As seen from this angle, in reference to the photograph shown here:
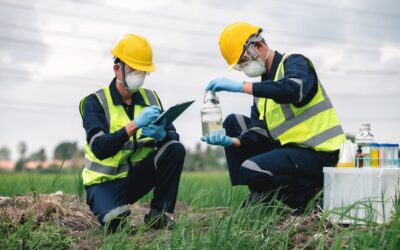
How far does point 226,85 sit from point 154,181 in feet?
3.42

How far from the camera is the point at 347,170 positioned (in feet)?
18.6

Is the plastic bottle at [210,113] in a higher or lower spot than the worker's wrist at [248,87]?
lower

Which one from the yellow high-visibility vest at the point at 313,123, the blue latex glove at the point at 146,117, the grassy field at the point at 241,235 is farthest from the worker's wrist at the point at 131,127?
the yellow high-visibility vest at the point at 313,123

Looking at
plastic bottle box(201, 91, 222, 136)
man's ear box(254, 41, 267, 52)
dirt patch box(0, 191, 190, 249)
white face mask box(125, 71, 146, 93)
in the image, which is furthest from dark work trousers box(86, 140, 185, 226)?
man's ear box(254, 41, 267, 52)

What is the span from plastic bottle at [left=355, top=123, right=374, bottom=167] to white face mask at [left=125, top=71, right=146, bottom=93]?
5.56 ft

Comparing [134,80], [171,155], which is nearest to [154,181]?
[171,155]

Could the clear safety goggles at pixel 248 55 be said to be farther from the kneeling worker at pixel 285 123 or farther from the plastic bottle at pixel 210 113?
the plastic bottle at pixel 210 113

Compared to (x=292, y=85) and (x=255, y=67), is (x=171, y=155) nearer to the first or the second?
(x=255, y=67)

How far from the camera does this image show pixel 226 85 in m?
6.05

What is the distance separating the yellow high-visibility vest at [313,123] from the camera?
6234 mm

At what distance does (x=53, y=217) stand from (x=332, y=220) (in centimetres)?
240

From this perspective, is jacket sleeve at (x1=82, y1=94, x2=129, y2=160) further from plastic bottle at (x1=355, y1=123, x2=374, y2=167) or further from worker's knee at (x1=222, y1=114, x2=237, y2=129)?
plastic bottle at (x1=355, y1=123, x2=374, y2=167)

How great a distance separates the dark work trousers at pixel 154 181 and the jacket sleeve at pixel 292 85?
844 mm

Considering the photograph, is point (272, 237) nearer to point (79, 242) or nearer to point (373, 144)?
point (373, 144)
